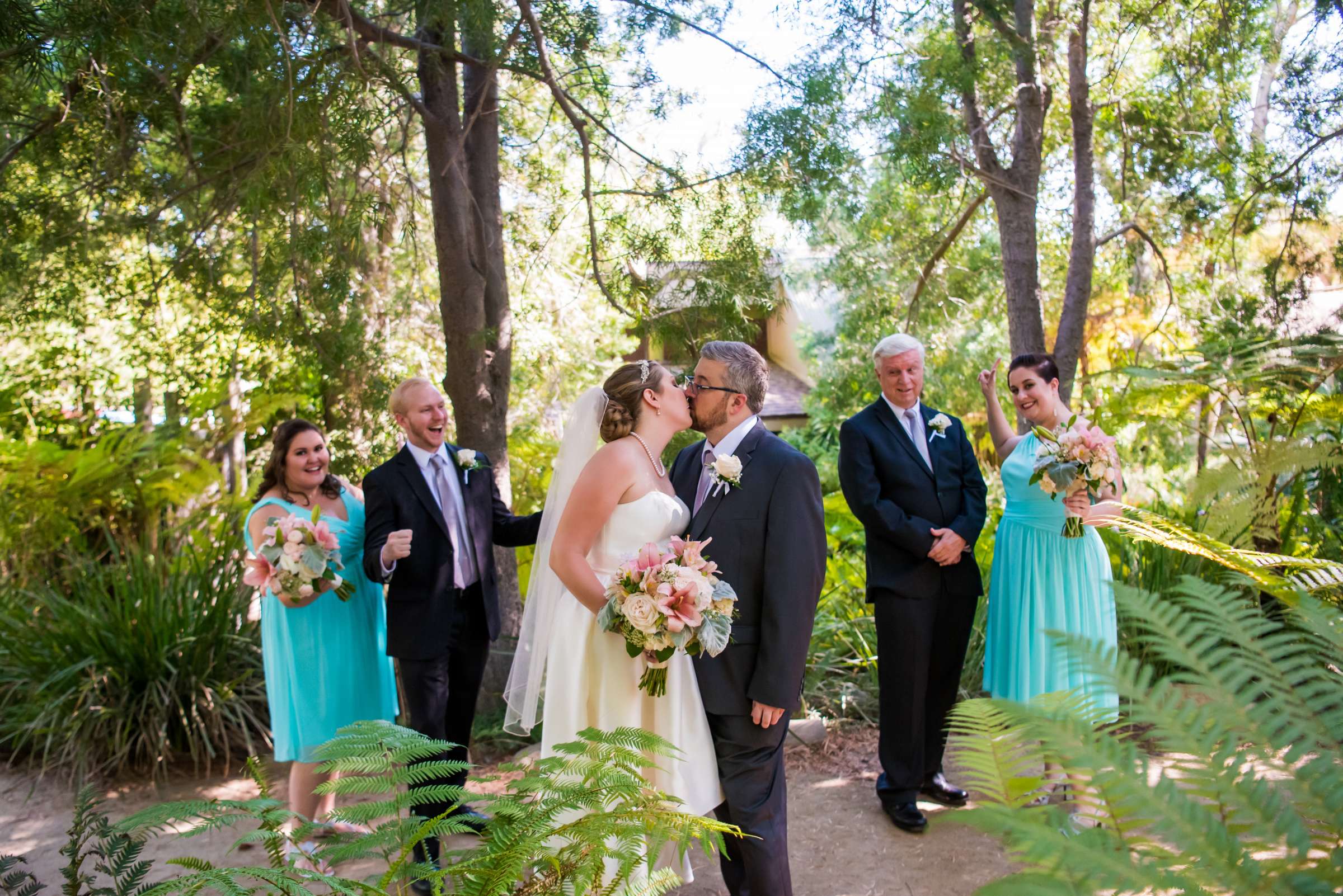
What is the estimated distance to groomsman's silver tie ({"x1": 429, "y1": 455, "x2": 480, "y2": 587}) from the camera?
4.42m

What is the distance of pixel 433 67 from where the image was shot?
5684 mm

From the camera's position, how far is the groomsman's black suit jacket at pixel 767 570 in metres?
3.41

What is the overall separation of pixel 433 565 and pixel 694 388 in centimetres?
147

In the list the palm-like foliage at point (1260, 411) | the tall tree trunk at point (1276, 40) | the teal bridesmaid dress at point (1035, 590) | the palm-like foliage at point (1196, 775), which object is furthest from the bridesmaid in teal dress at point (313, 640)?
the tall tree trunk at point (1276, 40)

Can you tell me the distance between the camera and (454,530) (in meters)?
4.47

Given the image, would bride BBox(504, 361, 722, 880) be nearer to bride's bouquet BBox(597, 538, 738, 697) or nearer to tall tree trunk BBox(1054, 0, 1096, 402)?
bride's bouquet BBox(597, 538, 738, 697)

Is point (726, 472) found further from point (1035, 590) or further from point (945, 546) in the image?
point (1035, 590)

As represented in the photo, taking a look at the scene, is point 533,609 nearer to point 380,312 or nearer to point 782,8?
point 782,8

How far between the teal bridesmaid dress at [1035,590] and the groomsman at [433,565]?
7.69ft

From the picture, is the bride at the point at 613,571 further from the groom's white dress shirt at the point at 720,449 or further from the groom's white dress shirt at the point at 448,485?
the groom's white dress shirt at the point at 448,485

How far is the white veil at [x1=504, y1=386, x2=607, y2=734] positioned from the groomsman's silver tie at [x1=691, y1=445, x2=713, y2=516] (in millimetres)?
415

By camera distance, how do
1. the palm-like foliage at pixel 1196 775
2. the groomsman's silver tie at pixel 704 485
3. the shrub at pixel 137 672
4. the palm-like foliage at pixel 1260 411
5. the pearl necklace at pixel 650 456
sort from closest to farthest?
the palm-like foliage at pixel 1196 775, the pearl necklace at pixel 650 456, the groomsman's silver tie at pixel 704 485, the palm-like foliage at pixel 1260 411, the shrub at pixel 137 672

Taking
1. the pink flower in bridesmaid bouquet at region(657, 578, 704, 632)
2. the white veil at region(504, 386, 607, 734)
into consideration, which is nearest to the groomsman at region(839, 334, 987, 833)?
the white veil at region(504, 386, 607, 734)

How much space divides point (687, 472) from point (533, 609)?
83 cm
